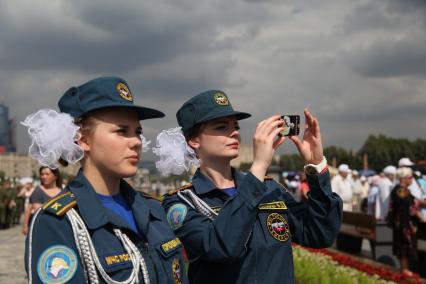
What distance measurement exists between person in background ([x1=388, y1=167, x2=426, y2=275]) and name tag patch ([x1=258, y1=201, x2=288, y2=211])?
6.36 meters

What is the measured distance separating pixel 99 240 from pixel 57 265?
23cm

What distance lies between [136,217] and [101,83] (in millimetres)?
636

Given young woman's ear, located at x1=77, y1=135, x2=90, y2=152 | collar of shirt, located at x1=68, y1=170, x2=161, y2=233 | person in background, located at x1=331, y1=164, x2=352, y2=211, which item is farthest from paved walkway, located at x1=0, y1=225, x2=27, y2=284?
person in background, located at x1=331, y1=164, x2=352, y2=211

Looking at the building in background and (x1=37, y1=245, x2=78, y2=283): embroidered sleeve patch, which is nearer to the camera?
(x1=37, y1=245, x2=78, y2=283): embroidered sleeve patch

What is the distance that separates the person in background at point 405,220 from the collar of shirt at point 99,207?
7267 millimetres

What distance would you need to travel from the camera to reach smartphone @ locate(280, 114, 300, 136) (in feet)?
10.2

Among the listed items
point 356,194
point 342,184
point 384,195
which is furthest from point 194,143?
point 356,194

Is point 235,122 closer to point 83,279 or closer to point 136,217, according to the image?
point 136,217

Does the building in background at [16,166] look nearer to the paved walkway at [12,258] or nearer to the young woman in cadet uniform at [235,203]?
the paved walkway at [12,258]

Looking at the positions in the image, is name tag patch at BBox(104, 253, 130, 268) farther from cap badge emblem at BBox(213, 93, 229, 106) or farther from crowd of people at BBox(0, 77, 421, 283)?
A: cap badge emblem at BBox(213, 93, 229, 106)

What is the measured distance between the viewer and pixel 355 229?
1191cm

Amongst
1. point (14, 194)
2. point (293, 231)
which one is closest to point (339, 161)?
point (14, 194)

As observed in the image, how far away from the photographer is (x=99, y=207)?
2428 mm

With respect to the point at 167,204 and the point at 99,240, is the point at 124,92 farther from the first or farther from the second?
the point at 167,204
